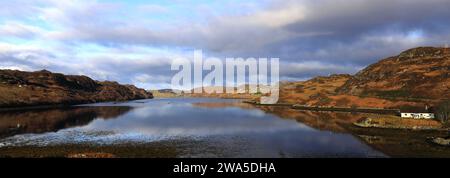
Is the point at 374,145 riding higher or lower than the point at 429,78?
lower

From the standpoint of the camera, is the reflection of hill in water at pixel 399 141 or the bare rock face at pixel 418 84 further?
the bare rock face at pixel 418 84

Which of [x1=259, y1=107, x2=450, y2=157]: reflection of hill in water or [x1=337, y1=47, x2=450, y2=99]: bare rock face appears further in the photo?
[x1=337, y1=47, x2=450, y2=99]: bare rock face

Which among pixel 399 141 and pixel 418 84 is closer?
pixel 399 141

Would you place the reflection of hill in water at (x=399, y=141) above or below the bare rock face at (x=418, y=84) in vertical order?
below

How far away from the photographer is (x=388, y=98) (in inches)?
6344

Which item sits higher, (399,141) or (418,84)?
(418,84)

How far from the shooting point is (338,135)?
80.6m

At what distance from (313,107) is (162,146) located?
130 metres

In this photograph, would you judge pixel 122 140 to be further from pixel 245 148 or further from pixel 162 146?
pixel 245 148
